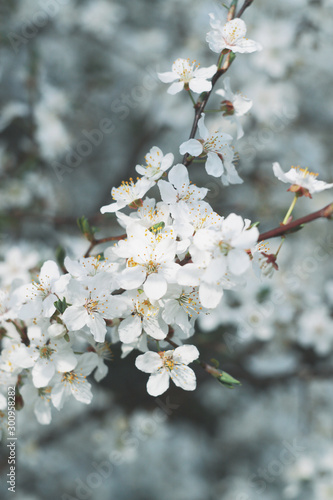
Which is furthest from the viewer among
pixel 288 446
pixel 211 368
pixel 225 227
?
pixel 288 446

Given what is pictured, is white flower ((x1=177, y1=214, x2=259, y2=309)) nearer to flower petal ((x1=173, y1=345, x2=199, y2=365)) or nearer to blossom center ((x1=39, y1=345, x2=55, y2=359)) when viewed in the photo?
flower petal ((x1=173, y1=345, x2=199, y2=365))

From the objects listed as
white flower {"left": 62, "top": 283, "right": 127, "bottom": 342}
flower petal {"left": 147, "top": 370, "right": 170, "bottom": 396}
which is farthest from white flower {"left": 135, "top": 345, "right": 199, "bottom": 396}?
white flower {"left": 62, "top": 283, "right": 127, "bottom": 342}

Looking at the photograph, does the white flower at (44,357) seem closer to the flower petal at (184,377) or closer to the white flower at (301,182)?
the flower petal at (184,377)

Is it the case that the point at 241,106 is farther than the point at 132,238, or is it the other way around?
the point at 241,106

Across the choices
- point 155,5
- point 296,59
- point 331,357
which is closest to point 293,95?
point 296,59

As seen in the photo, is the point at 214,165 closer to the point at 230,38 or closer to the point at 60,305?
the point at 230,38

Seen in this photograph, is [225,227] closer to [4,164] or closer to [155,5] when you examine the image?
[4,164]
